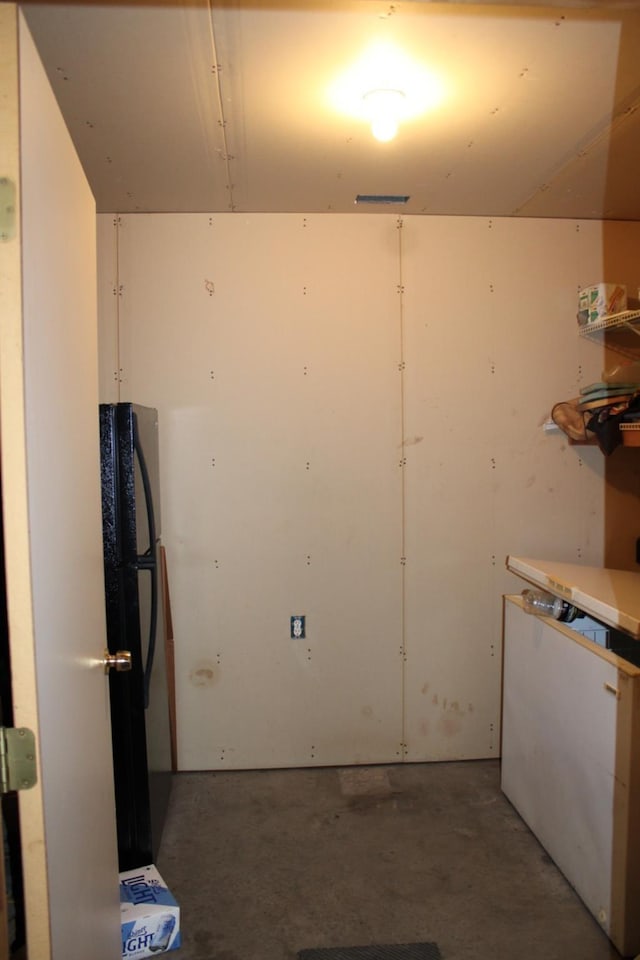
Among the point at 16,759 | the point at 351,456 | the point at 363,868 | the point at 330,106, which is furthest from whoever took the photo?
the point at 351,456

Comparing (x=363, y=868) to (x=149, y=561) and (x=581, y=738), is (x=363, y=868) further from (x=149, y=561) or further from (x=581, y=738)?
(x=149, y=561)

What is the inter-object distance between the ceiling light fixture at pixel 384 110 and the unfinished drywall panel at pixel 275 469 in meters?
0.87

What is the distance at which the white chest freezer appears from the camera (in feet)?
5.56

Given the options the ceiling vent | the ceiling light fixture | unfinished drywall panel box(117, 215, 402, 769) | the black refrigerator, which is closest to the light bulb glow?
the ceiling light fixture

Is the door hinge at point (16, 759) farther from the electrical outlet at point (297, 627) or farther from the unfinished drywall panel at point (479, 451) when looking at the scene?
the unfinished drywall panel at point (479, 451)

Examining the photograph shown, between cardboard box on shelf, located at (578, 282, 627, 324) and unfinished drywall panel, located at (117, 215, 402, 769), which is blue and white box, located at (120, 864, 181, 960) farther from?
cardboard box on shelf, located at (578, 282, 627, 324)

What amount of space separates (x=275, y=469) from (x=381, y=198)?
4.20ft

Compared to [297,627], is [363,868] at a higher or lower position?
lower

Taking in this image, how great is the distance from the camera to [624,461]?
9.39ft

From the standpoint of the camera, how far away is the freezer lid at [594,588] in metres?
1.74

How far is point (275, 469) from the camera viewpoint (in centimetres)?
276

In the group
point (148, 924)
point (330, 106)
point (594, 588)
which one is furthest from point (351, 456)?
point (148, 924)

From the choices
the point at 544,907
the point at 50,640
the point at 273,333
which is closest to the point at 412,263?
the point at 273,333

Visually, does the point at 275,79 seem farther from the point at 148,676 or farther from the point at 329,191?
the point at 148,676
